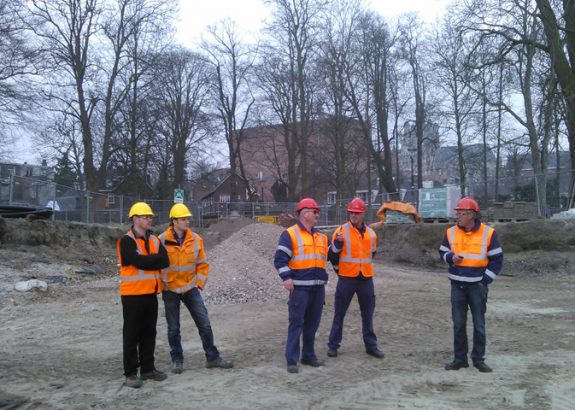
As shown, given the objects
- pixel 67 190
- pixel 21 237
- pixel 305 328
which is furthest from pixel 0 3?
pixel 305 328

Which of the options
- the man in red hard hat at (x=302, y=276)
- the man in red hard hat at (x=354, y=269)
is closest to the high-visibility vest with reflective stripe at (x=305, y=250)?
the man in red hard hat at (x=302, y=276)

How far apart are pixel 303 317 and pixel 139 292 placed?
72.0 inches

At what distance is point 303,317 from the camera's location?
604cm

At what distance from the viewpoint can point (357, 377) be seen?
225 inches

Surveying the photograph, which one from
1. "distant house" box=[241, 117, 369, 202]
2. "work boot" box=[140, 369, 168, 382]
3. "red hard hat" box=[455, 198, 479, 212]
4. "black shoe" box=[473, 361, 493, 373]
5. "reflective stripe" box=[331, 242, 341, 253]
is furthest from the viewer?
"distant house" box=[241, 117, 369, 202]

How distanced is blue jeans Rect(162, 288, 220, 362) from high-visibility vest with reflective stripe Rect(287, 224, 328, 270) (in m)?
1.16

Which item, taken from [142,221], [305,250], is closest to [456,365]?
[305,250]

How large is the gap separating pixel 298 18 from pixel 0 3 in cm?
2086

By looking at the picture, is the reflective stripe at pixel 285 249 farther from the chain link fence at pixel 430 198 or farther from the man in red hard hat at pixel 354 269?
the chain link fence at pixel 430 198

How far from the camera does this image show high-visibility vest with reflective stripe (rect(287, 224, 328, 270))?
598 centimetres

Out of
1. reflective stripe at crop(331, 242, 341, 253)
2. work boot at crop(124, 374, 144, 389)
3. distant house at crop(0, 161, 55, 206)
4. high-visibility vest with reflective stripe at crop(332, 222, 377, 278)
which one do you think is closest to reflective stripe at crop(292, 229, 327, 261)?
reflective stripe at crop(331, 242, 341, 253)

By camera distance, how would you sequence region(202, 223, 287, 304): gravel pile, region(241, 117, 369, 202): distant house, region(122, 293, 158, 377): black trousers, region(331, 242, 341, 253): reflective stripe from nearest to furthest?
region(122, 293, 158, 377): black trousers, region(331, 242, 341, 253): reflective stripe, region(202, 223, 287, 304): gravel pile, region(241, 117, 369, 202): distant house

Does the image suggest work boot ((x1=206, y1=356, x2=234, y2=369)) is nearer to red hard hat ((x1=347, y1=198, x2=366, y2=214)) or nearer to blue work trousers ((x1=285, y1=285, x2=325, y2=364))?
blue work trousers ((x1=285, y1=285, x2=325, y2=364))

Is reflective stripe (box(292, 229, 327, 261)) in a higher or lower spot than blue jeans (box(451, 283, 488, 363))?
higher
